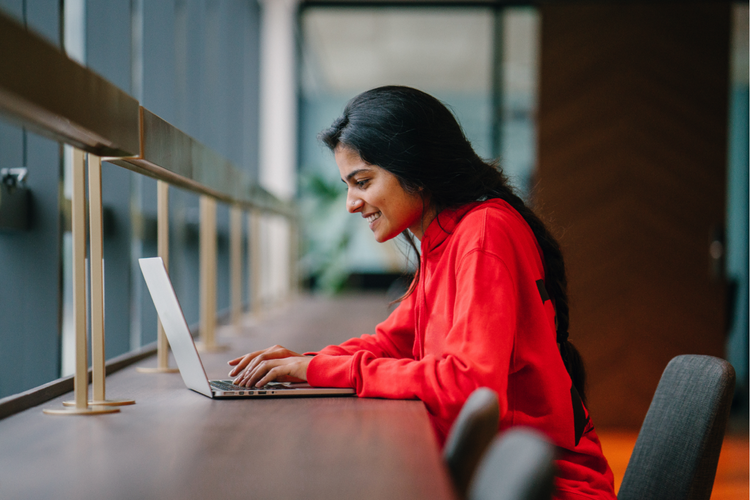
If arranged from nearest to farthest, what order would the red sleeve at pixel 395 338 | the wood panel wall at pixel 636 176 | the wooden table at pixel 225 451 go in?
1. the wooden table at pixel 225 451
2. the red sleeve at pixel 395 338
3. the wood panel wall at pixel 636 176

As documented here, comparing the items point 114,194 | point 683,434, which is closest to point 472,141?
point 683,434

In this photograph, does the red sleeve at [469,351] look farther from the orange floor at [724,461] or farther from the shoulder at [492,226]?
the orange floor at [724,461]

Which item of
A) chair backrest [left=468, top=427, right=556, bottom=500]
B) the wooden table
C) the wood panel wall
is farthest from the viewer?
the wood panel wall

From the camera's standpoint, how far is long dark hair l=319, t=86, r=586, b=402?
121 centimetres

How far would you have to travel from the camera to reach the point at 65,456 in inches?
32.8

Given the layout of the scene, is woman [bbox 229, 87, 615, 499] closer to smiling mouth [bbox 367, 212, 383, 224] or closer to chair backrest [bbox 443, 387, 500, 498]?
smiling mouth [bbox 367, 212, 383, 224]

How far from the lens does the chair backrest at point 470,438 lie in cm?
73

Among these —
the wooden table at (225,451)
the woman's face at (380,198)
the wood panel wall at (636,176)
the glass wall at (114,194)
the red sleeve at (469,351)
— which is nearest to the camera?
the wooden table at (225,451)

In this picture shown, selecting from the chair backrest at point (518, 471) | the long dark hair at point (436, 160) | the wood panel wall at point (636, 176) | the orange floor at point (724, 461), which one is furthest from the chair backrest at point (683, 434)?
the wood panel wall at point (636, 176)

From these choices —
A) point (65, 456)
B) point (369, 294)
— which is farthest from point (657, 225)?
point (65, 456)

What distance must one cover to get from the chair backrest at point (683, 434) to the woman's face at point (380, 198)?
0.53 metres

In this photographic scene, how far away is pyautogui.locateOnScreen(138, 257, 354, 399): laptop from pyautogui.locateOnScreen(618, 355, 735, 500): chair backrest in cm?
51

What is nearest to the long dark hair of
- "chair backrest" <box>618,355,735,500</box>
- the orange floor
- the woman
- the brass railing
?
the woman

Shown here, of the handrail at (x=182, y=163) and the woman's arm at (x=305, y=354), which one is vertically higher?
the handrail at (x=182, y=163)
